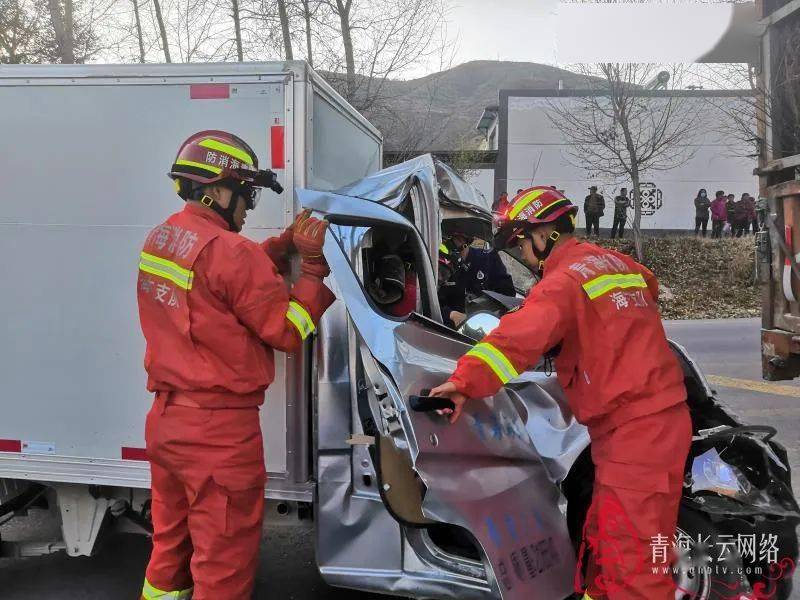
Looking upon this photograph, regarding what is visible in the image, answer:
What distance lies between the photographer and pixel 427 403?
218 centimetres

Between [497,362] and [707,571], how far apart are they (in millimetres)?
1392

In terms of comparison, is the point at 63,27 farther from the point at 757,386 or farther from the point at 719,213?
the point at 719,213

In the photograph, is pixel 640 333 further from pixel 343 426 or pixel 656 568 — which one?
pixel 343 426

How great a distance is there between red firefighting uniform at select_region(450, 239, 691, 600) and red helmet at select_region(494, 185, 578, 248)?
0.76 ft

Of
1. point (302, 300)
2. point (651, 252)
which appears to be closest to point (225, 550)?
point (302, 300)

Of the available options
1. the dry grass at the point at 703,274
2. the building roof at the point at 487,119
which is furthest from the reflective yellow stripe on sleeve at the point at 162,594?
the building roof at the point at 487,119

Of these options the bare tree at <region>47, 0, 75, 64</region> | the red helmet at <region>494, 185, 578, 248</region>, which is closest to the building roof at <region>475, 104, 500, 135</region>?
the bare tree at <region>47, 0, 75, 64</region>

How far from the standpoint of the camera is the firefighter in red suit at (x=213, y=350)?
2426 millimetres

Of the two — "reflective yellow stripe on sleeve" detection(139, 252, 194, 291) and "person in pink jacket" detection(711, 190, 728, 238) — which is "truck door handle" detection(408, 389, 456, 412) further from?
"person in pink jacket" detection(711, 190, 728, 238)

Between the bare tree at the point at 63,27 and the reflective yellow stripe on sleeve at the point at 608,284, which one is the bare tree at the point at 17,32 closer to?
the bare tree at the point at 63,27

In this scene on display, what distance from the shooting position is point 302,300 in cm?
254

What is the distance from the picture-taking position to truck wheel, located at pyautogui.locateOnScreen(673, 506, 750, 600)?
107 inches

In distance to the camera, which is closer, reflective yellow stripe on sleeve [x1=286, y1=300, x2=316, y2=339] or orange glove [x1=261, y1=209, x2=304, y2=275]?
reflective yellow stripe on sleeve [x1=286, y1=300, x2=316, y2=339]

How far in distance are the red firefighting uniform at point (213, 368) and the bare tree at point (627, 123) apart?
1695 centimetres
